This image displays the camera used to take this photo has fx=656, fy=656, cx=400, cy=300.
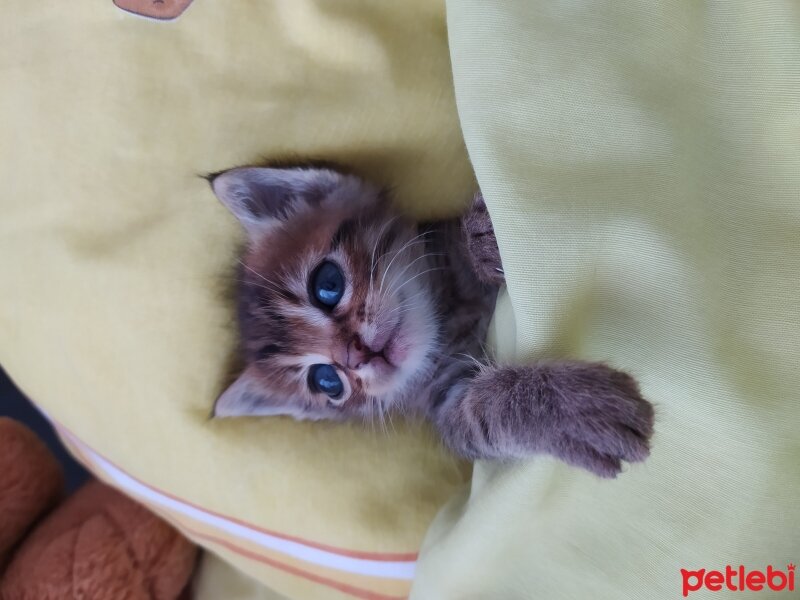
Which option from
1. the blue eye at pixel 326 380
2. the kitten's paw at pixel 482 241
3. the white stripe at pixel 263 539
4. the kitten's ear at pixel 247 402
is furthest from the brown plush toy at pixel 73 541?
the kitten's paw at pixel 482 241

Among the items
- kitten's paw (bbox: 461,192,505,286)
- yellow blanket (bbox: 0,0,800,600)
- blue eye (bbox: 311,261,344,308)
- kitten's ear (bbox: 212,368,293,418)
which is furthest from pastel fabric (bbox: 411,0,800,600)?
kitten's ear (bbox: 212,368,293,418)

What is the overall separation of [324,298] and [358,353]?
0.13m

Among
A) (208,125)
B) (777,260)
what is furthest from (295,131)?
(777,260)

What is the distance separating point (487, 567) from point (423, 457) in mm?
324

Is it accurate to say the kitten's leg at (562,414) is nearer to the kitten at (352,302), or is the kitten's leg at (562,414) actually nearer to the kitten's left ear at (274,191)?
the kitten at (352,302)

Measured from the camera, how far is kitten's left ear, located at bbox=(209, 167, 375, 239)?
1254 mm

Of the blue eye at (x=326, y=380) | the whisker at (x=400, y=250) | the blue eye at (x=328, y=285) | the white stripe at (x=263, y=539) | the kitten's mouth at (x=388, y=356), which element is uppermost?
the whisker at (x=400, y=250)

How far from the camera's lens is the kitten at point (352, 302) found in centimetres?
126

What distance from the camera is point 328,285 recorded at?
129cm

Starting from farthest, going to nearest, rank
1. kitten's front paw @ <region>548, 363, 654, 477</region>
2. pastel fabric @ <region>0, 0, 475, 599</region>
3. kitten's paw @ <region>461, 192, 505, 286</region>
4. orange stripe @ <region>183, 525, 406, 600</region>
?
orange stripe @ <region>183, 525, 406, 600</region> < pastel fabric @ <region>0, 0, 475, 599</region> < kitten's paw @ <region>461, 192, 505, 286</region> < kitten's front paw @ <region>548, 363, 654, 477</region>

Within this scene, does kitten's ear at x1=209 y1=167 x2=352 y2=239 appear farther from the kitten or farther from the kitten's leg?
the kitten's leg

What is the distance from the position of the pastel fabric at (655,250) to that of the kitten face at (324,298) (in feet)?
1.16

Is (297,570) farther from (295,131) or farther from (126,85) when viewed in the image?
(126,85)

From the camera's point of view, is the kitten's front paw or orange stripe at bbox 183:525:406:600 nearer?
the kitten's front paw
